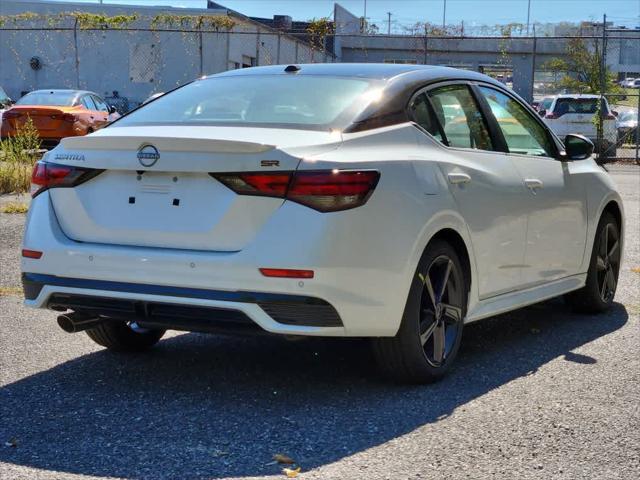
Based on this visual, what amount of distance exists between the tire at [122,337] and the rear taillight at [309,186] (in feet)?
4.87

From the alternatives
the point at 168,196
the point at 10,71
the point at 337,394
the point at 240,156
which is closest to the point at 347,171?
the point at 240,156

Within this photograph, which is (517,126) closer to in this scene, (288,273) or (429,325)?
(429,325)

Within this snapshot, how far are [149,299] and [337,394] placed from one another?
3.40 ft

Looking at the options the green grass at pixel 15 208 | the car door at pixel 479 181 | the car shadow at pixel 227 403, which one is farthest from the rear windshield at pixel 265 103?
the green grass at pixel 15 208

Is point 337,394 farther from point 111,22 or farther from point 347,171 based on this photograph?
point 111,22

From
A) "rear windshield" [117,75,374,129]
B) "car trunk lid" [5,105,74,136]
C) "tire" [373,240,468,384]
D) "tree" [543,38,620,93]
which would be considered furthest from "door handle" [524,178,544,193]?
"tree" [543,38,620,93]

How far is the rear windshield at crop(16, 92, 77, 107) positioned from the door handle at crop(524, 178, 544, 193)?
17735 millimetres

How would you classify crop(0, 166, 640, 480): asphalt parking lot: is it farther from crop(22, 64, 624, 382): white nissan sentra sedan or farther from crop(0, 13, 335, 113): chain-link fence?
crop(0, 13, 335, 113): chain-link fence

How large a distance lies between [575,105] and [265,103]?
2161 cm

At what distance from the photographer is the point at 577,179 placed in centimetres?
667

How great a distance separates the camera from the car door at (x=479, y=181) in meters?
5.23

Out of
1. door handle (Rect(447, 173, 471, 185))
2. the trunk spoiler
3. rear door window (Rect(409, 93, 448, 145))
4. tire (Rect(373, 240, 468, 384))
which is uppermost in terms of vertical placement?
rear door window (Rect(409, 93, 448, 145))

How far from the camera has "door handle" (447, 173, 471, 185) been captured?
511cm

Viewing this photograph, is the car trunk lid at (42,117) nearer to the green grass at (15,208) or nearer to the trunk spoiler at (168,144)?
the green grass at (15,208)
